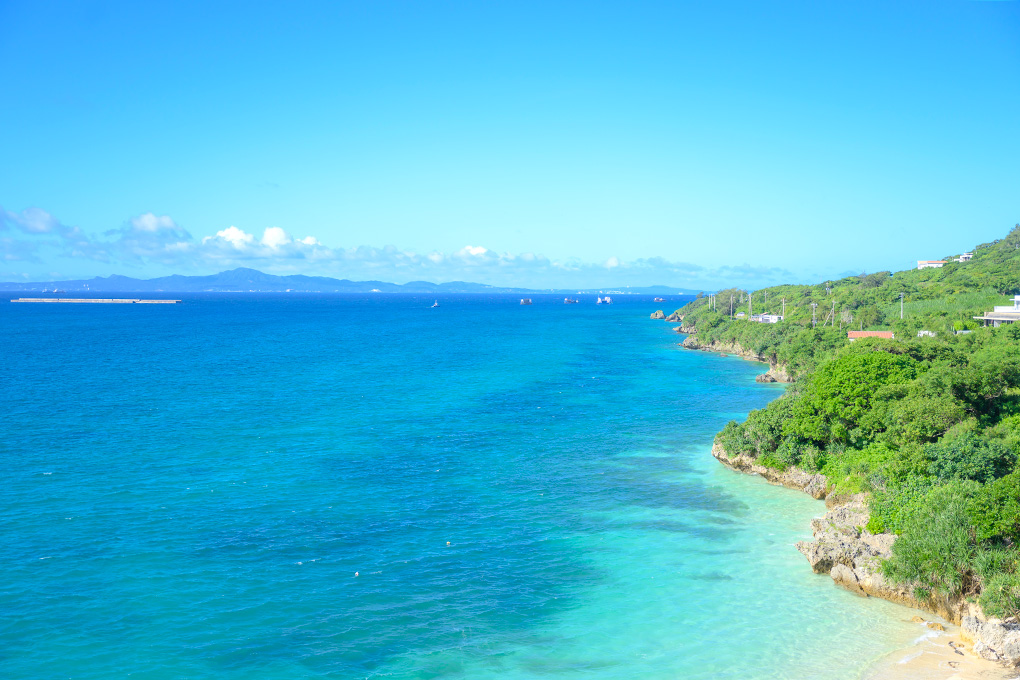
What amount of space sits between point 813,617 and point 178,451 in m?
43.1

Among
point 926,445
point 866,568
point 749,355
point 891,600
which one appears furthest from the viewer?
point 749,355

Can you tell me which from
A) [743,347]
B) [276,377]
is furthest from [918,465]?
[743,347]

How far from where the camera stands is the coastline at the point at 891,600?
21312 millimetres

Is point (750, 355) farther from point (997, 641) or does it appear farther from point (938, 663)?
point (938, 663)

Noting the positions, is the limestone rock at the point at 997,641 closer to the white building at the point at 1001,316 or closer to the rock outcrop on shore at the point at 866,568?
the rock outcrop on shore at the point at 866,568

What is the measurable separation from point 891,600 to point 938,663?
16.1ft

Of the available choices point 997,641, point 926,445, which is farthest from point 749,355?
point 997,641

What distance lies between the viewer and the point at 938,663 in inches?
850

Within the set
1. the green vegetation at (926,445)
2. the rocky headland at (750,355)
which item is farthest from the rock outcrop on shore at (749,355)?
the green vegetation at (926,445)

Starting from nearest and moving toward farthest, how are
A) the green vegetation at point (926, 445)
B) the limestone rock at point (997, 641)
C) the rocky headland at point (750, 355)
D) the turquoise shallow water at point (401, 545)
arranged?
the limestone rock at point (997, 641), the turquoise shallow water at point (401, 545), the green vegetation at point (926, 445), the rocky headland at point (750, 355)

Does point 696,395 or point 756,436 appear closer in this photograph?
point 756,436

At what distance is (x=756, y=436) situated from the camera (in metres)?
44.5

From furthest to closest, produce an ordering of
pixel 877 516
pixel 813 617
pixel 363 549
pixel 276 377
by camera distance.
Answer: pixel 276 377 < pixel 363 549 < pixel 877 516 < pixel 813 617

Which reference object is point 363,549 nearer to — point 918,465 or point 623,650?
point 623,650
